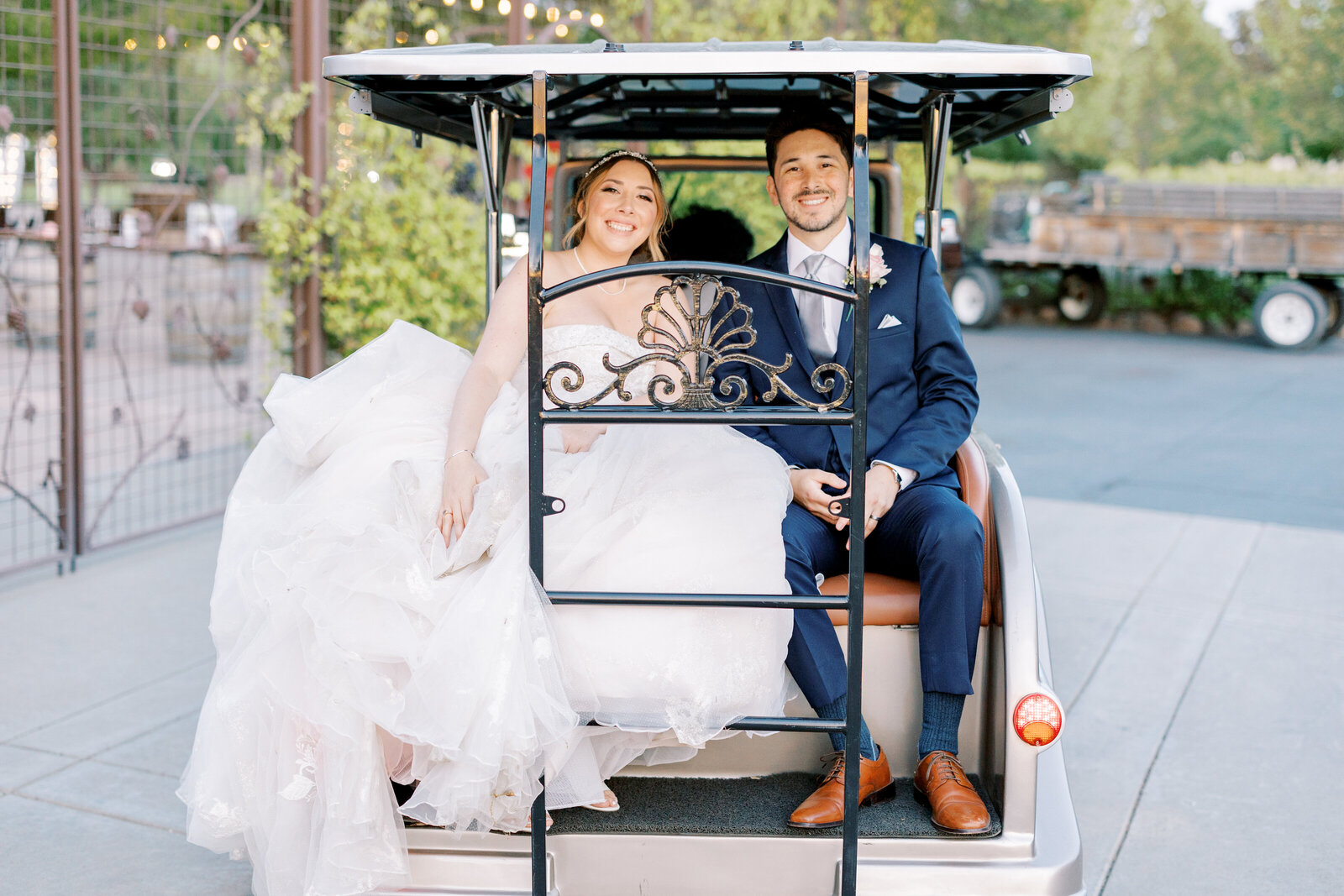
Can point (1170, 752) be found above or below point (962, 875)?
below

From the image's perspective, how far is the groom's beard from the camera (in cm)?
327

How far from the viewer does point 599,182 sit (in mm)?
3232

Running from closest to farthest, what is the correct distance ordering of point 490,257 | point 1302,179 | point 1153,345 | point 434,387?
1. point 434,387
2. point 490,257
3. point 1153,345
4. point 1302,179

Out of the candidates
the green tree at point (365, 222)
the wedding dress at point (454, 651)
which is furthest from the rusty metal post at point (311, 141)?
the wedding dress at point (454, 651)

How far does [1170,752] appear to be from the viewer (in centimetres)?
395

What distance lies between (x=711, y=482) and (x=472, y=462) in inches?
21.2

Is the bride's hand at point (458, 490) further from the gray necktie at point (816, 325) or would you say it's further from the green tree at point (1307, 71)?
the green tree at point (1307, 71)

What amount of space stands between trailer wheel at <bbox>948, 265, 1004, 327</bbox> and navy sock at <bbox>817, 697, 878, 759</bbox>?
47.2 ft

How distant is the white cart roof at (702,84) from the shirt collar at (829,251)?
424 millimetres

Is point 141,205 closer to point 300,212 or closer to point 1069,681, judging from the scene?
point 300,212

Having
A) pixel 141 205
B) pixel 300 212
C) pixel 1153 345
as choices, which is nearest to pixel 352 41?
pixel 300 212

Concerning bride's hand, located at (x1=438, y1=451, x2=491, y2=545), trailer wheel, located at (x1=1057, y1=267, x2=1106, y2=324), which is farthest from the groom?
trailer wheel, located at (x1=1057, y1=267, x2=1106, y2=324)

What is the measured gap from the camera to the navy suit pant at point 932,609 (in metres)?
2.69

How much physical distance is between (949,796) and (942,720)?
18 centimetres
